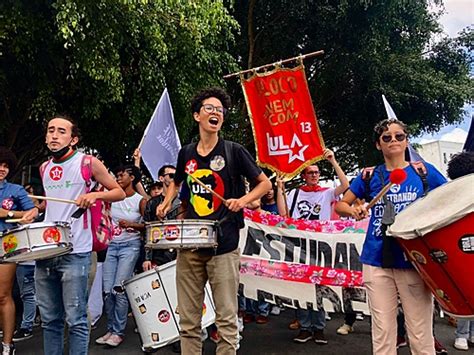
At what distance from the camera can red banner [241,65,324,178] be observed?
6172mm

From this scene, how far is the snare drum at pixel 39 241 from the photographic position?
332cm

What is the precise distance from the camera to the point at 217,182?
347 centimetres

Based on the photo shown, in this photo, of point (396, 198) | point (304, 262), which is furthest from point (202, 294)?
point (304, 262)

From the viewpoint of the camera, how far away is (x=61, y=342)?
11.9ft

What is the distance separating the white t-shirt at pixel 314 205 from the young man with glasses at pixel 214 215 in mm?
2628

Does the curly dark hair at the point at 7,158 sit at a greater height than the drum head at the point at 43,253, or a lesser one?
greater

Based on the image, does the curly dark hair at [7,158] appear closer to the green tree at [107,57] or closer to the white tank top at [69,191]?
the white tank top at [69,191]

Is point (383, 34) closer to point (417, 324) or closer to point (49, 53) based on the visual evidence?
point (49, 53)

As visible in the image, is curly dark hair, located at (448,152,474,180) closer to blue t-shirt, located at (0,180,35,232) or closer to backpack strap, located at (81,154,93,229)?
backpack strap, located at (81,154,93,229)

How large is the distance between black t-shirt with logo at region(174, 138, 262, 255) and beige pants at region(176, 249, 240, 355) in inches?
3.9

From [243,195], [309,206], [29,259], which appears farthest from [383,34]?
[29,259]

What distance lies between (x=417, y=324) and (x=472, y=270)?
0.64 m

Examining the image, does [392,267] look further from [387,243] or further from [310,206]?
[310,206]

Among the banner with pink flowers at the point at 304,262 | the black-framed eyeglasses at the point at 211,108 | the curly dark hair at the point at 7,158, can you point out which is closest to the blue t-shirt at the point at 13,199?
the curly dark hair at the point at 7,158
